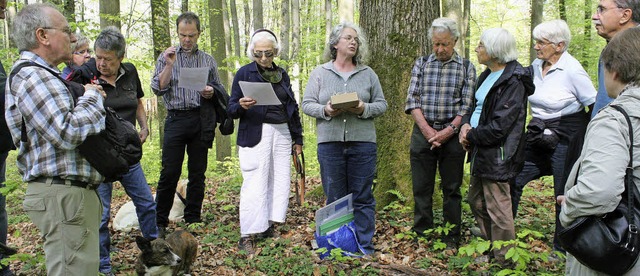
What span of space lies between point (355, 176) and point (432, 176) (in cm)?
85

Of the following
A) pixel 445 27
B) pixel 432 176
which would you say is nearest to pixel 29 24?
pixel 445 27

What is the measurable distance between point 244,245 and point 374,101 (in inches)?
83.1

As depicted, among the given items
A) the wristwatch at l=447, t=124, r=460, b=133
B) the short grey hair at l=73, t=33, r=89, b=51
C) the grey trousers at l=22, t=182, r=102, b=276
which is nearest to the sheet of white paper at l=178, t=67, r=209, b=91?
the short grey hair at l=73, t=33, r=89, b=51

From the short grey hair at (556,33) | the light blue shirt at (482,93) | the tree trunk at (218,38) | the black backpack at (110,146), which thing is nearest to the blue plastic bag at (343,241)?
the light blue shirt at (482,93)

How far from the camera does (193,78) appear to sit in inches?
210

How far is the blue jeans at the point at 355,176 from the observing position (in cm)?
474

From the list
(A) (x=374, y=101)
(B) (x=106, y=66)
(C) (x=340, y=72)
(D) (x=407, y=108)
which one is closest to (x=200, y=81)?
(B) (x=106, y=66)

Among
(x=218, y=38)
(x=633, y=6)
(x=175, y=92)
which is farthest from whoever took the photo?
(x=218, y=38)

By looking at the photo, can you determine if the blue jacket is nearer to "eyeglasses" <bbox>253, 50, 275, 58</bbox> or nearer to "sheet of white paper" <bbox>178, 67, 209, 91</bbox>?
"eyeglasses" <bbox>253, 50, 275, 58</bbox>

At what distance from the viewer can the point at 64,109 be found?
2.74 m

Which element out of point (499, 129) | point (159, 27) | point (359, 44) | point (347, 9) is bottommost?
point (499, 129)

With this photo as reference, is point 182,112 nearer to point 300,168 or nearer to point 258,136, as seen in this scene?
point 258,136

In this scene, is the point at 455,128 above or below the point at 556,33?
below

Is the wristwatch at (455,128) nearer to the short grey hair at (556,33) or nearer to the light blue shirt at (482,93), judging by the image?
the light blue shirt at (482,93)
